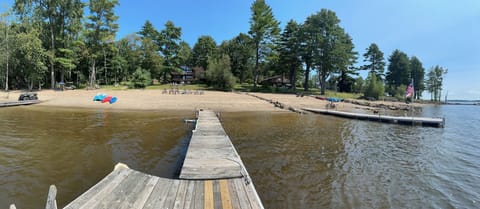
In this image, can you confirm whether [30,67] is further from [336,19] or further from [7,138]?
[336,19]

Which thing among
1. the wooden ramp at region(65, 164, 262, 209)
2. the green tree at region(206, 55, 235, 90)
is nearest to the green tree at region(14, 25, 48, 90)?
the green tree at region(206, 55, 235, 90)

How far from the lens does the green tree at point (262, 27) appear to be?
47.9 m

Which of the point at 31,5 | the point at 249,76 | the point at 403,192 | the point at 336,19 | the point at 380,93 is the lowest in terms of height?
the point at 403,192

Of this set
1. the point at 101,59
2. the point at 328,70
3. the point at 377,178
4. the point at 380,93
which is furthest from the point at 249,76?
the point at 377,178

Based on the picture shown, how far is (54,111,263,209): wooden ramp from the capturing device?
3.88 metres

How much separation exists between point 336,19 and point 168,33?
4063 cm

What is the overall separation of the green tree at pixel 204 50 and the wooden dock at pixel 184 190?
191 ft

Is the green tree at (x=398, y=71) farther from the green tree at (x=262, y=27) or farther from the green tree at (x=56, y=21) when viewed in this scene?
the green tree at (x=56, y=21)

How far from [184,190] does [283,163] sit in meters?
4.88

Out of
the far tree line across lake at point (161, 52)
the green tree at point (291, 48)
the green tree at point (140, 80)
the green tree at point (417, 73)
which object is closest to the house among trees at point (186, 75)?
the far tree line across lake at point (161, 52)

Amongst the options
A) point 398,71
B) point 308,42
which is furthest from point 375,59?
point 308,42

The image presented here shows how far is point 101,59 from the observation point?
162 ft

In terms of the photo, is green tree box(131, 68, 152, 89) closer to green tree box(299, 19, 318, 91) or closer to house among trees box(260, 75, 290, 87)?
house among trees box(260, 75, 290, 87)

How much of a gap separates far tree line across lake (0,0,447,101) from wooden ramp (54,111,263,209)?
125 feet
